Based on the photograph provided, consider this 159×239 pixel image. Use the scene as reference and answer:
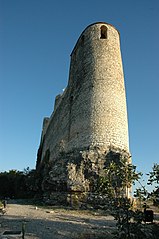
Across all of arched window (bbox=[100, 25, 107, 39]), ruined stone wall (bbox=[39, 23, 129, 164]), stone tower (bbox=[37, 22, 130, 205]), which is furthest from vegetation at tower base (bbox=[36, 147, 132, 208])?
arched window (bbox=[100, 25, 107, 39])

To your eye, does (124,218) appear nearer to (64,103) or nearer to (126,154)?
(126,154)

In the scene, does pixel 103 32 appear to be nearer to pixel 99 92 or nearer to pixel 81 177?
pixel 99 92

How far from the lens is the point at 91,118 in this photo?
690 inches

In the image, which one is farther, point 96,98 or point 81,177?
point 96,98

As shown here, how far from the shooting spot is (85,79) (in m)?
19.7

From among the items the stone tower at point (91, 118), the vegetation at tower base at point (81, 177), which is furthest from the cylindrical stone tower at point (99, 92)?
the vegetation at tower base at point (81, 177)

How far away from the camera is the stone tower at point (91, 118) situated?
1599 cm

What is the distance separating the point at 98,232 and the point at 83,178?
314 inches

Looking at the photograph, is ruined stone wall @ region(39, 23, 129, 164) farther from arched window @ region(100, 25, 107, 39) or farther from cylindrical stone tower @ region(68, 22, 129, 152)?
arched window @ region(100, 25, 107, 39)

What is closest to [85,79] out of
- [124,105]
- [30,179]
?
[124,105]

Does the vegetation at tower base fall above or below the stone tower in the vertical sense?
below

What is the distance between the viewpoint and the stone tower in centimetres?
1599

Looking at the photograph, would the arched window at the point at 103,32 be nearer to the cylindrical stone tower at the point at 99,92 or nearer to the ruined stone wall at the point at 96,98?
the cylindrical stone tower at the point at 99,92

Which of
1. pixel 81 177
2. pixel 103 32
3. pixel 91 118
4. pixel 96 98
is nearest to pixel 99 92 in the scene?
pixel 96 98
